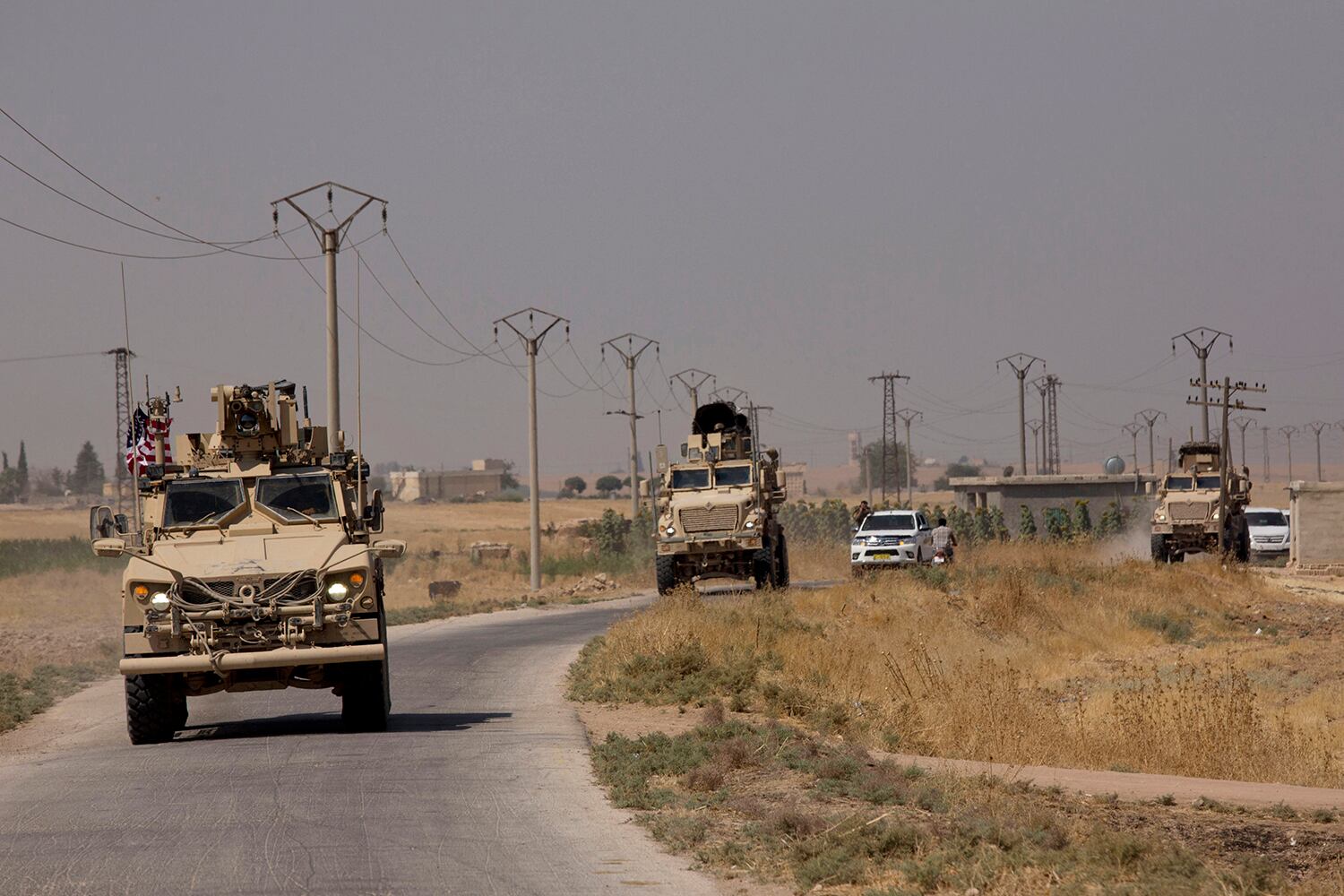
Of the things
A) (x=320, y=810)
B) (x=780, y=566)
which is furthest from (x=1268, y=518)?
(x=320, y=810)

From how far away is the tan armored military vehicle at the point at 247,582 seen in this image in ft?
44.0

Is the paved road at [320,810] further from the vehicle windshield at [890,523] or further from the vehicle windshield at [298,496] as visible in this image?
the vehicle windshield at [890,523]

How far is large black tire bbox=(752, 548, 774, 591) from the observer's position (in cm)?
3309

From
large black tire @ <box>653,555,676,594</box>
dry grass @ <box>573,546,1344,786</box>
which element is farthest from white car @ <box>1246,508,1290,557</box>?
large black tire @ <box>653,555,676,594</box>

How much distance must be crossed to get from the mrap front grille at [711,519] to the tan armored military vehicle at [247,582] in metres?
17.8

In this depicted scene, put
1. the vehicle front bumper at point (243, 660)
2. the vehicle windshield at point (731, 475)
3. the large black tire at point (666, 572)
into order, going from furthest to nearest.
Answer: the vehicle windshield at point (731, 475), the large black tire at point (666, 572), the vehicle front bumper at point (243, 660)

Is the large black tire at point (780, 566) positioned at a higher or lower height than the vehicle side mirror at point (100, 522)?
lower

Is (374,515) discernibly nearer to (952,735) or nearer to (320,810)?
(320,810)

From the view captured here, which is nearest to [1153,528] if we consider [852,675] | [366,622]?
[852,675]

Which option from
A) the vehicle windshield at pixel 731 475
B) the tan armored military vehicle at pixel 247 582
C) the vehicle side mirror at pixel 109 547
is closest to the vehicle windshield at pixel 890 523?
the vehicle windshield at pixel 731 475

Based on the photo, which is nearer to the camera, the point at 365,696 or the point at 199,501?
the point at 365,696

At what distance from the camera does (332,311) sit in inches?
1242

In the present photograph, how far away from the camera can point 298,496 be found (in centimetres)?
1533

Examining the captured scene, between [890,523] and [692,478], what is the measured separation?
10.5 metres
